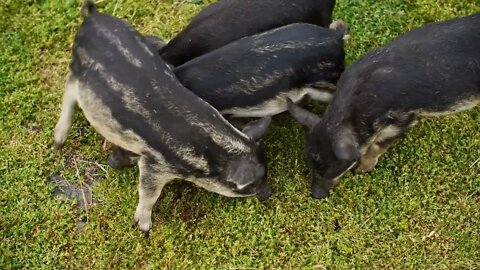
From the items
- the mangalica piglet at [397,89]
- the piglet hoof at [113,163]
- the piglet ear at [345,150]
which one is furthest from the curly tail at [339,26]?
the piglet hoof at [113,163]

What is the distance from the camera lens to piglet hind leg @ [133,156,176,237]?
5.74 meters

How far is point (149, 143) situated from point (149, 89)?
18.6 inches

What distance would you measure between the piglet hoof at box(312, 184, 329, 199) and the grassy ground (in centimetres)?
20

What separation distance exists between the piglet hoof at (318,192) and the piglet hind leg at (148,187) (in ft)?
4.42

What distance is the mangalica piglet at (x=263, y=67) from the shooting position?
5785mm

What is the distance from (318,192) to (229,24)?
1.82 meters

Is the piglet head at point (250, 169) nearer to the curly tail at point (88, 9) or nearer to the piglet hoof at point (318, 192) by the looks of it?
the piglet hoof at point (318, 192)

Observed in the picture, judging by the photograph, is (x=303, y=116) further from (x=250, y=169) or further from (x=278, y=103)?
(x=250, y=169)

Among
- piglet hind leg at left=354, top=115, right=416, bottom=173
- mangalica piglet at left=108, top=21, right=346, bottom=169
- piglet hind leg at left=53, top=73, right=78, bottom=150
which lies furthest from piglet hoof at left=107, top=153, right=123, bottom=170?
piglet hind leg at left=354, top=115, right=416, bottom=173

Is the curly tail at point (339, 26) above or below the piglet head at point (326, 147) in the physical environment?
above

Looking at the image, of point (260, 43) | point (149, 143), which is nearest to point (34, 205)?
point (149, 143)

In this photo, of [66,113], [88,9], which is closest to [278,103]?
[88,9]

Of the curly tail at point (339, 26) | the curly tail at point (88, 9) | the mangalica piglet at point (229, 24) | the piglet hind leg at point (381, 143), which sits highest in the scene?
the curly tail at point (88, 9)

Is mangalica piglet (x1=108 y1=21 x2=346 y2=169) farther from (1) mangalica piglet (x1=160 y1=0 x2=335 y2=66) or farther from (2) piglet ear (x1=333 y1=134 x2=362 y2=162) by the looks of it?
(2) piglet ear (x1=333 y1=134 x2=362 y2=162)
